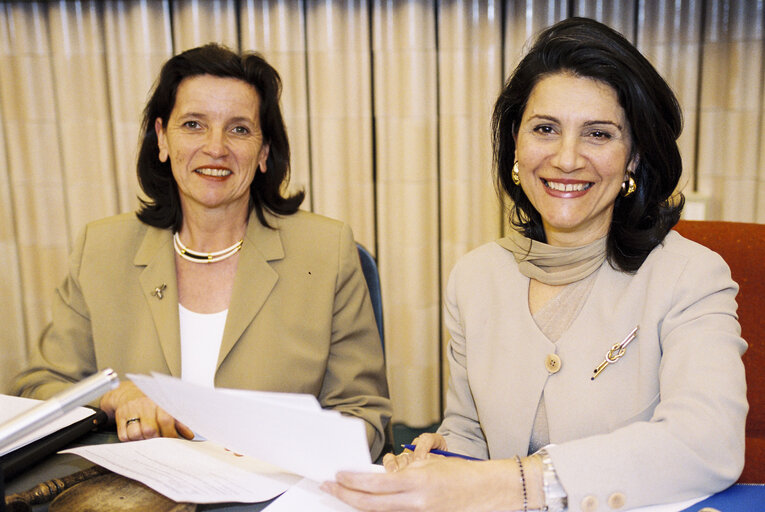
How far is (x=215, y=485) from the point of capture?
113 cm

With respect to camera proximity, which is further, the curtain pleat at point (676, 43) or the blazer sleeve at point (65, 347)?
the curtain pleat at point (676, 43)

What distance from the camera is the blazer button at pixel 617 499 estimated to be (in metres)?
1.04

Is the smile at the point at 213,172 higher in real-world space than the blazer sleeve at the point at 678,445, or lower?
higher

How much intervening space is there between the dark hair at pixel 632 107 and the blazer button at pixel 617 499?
57 centimetres

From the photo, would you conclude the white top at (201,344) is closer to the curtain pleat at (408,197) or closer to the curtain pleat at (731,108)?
the curtain pleat at (408,197)

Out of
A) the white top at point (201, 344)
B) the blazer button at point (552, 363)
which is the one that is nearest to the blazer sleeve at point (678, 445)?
the blazer button at point (552, 363)

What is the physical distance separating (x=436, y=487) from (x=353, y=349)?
2.85 ft

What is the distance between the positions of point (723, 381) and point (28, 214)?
124 inches

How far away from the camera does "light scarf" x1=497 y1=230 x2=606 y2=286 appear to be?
5.04 feet

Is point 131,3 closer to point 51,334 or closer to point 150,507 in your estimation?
point 51,334

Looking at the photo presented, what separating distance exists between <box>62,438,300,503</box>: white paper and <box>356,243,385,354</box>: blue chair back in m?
0.72

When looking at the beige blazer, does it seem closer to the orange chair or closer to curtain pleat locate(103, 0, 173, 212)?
the orange chair

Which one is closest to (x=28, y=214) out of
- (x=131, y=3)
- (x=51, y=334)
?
(x=131, y=3)

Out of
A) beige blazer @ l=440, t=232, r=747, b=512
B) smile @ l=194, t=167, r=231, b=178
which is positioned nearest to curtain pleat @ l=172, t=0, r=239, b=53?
smile @ l=194, t=167, r=231, b=178
